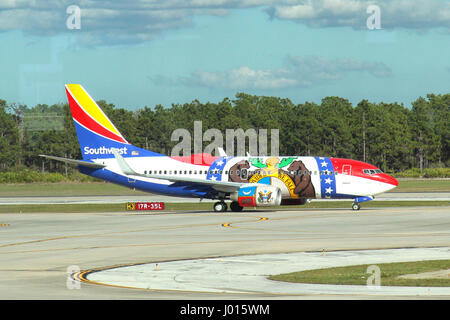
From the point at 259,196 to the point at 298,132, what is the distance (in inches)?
4011

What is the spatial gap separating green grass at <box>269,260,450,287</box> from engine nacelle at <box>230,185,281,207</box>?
2893cm

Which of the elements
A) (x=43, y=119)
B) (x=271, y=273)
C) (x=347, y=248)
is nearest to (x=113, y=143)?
(x=347, y=248)

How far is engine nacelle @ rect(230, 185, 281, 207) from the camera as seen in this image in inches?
2185

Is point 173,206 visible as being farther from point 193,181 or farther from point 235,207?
point 193,181

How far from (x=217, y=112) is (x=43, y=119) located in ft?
128

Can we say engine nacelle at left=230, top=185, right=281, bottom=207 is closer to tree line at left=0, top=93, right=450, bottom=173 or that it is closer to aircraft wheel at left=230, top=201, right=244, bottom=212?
aircraft wheel at left=230, top=201, right=244, bottom=212

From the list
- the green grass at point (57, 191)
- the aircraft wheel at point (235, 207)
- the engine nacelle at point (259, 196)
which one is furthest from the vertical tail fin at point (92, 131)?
the green grass at point (57, 191)

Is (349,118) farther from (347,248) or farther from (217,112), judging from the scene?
(347,248)

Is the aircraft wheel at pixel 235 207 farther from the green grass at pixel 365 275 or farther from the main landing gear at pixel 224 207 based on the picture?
the green grass at pixel 365 275

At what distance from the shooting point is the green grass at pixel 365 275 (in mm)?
21734

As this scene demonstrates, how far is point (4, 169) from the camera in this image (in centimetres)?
15512

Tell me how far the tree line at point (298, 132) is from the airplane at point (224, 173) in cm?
7978

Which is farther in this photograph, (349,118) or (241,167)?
(349,118)

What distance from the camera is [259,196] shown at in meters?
55.8
